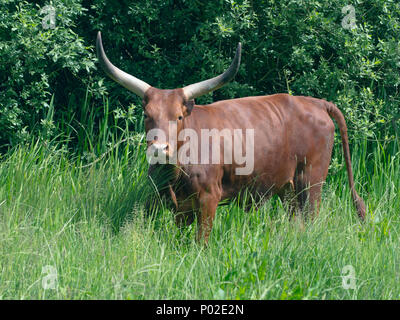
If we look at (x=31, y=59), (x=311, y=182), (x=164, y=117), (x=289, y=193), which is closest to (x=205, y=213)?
(x=164, y=117)

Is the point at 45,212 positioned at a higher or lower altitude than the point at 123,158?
lower

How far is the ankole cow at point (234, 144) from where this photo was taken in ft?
14.9

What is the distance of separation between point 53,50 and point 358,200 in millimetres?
3123

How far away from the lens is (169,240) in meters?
4.42

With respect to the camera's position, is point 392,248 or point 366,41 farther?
point 366,41

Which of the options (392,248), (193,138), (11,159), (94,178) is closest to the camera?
(392,248)

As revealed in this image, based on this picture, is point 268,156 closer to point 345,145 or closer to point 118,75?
point 345,145

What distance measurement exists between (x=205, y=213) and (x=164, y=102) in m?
0.90

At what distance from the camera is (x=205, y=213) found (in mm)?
4645
